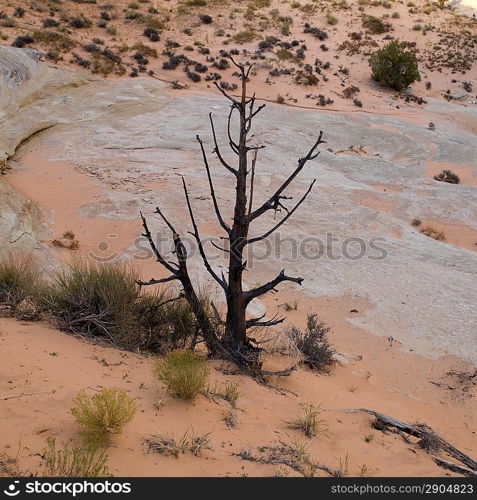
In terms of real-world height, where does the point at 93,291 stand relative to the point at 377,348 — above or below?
above

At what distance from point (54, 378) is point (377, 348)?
431 cm

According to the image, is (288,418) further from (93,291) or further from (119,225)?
(119,225)

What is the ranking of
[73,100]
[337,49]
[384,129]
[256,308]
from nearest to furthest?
[256,308], [73,100], [384,129], [337,49]

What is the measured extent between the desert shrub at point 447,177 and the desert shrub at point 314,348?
909 centimetres

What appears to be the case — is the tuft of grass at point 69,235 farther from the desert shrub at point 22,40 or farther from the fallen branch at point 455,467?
the desert shrub at point 22,40

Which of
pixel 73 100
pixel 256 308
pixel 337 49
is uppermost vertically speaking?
pixel 337 49

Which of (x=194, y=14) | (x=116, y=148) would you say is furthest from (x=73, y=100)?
(x=194, y=14)

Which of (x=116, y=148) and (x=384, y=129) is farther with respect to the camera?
(x=384, y=129)

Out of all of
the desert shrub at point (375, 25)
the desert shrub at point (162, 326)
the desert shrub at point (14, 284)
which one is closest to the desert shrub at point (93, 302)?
the desert shrub at point (162, 326)

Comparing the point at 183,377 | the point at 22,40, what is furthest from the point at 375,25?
the point at 183,377

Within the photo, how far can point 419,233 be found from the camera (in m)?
10.4

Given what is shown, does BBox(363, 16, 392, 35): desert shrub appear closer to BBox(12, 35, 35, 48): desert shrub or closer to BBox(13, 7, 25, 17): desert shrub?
BBox(13, 7, 25, 17): desert shrub

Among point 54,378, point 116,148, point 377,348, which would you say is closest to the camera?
point 54,378

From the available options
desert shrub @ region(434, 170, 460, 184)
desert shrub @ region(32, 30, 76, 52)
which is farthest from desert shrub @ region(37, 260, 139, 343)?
desert shrub @ region(32, 30, 76, 52)
